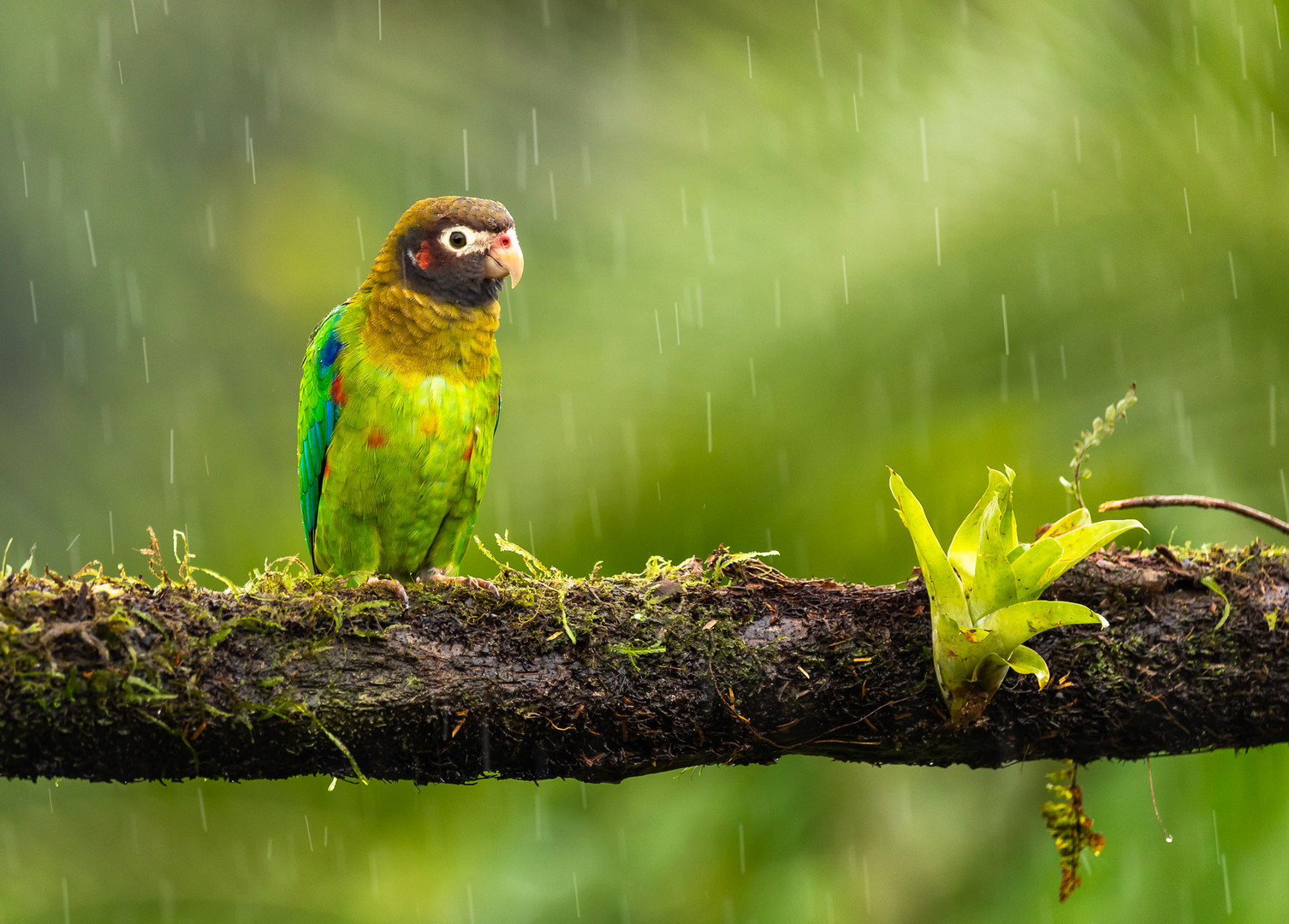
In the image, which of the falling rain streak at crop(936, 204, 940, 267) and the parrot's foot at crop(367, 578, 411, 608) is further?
the falling rain streak at crop(936, 204, 940, 267)

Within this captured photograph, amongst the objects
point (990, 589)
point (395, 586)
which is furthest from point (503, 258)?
point (990, 589)

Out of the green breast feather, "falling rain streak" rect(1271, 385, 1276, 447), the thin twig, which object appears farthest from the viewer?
"falling rain streak" rect(1271, 385, 1276, 447)

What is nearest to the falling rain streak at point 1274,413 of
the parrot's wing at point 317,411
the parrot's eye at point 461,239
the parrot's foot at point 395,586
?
the parrot's eye at point 461,239

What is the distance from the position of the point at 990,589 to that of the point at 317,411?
290 centimetres

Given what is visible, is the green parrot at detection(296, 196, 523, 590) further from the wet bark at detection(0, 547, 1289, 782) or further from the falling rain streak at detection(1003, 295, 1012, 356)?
the falling rain streak at detection(1003, 295, 1012, 356)

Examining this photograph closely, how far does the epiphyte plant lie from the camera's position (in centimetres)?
248

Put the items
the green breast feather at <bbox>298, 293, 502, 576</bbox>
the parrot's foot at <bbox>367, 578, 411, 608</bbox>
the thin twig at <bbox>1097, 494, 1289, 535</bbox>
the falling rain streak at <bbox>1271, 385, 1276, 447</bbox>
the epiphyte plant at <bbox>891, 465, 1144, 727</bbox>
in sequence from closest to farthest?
the epiphyte plant at <bbox>891, 465, 1144, 727</bbox>, the parrot's foot at <bbox>367, 578, 411, 608</bbox>, the thin twig at <bbox>1097, 494, 1289, 535</bbox>, the green breast feather at <bbox>298, 293, 502, 576</bbox>, the falling rain streak at <bbox>1271, 385, 1276, 447</bbox>

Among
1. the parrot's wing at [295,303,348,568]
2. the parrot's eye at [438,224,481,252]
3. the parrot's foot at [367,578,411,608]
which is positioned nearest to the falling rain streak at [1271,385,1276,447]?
the parrot's eye at [438,224,481,252]

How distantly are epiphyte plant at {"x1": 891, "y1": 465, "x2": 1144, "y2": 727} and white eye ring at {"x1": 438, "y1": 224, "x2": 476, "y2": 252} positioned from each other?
2351 mm

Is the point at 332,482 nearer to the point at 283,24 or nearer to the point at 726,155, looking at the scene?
the point at 726,155

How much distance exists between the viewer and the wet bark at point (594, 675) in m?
2.33

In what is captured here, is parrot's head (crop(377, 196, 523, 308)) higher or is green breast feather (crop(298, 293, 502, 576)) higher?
parrot's head (crop(377, 196, 523, 308))

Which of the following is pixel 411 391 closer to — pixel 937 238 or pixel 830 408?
pixel 830 408


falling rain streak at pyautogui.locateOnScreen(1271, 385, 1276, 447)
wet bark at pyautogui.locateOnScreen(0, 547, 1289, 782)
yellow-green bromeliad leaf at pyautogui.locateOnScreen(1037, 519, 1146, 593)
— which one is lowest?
wet bark at pyautogui.locateOnScreen(0, 547, 1289, 782)
